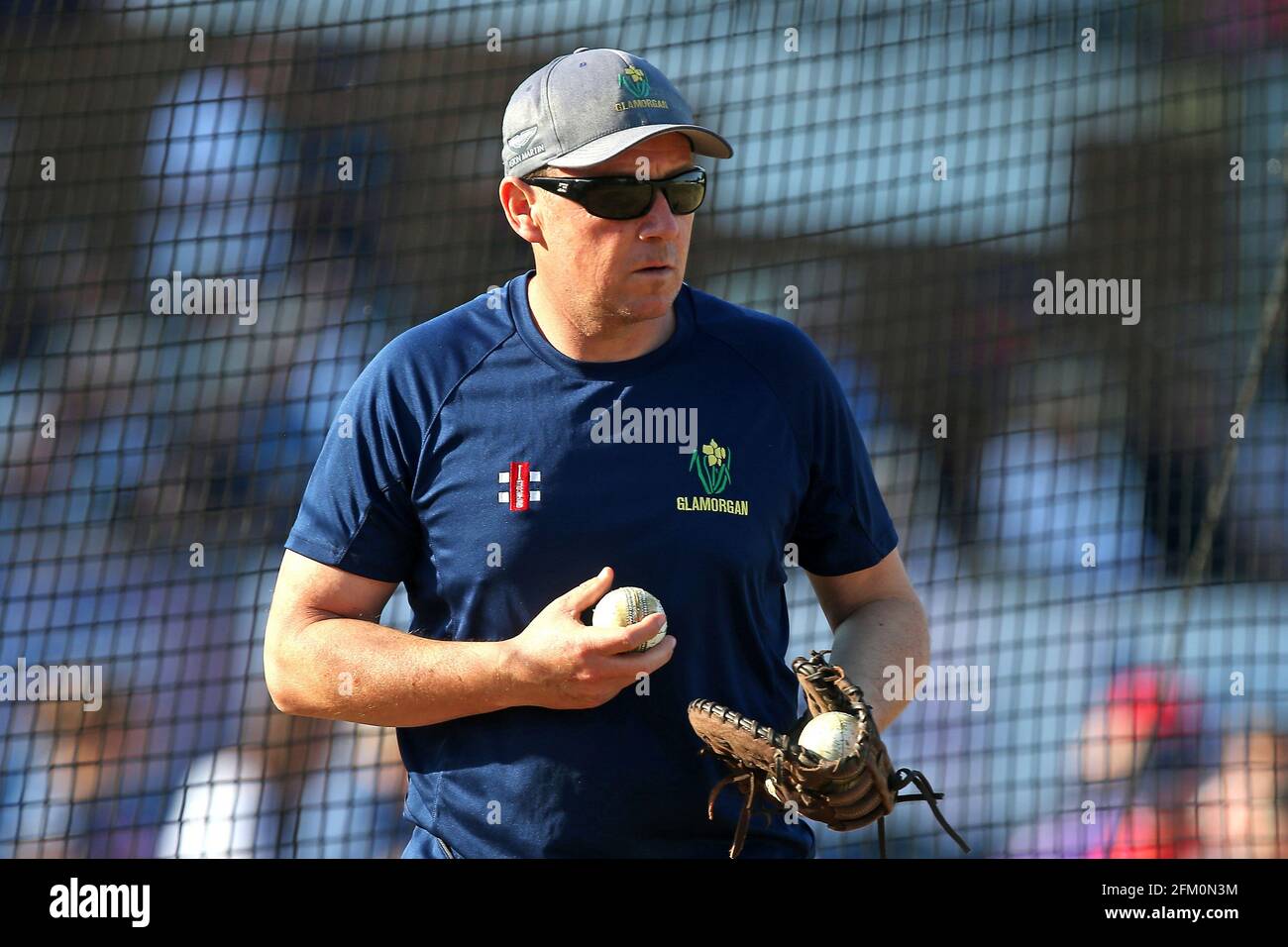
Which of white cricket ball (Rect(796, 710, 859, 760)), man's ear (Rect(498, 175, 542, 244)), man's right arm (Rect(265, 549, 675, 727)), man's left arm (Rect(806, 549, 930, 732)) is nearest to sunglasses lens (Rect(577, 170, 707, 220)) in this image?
man's ear (Rect(498, 175, 542, 244))

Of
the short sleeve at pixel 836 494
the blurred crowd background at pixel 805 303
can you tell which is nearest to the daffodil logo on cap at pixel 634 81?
the short sleeve at pixel 836 494

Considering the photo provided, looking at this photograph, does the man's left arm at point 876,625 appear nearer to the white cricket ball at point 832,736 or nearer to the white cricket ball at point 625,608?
the white cricket ball at point 832,736

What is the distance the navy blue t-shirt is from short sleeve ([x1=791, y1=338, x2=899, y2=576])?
0.11 ft

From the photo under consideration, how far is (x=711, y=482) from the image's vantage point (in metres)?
2.40

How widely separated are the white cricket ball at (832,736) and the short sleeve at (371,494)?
0.72m

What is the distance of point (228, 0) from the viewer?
6016 millimetres

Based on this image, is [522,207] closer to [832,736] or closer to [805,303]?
[832,736]

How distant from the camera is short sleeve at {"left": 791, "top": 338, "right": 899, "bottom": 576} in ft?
8.39

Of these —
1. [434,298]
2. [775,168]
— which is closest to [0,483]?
[434,298]

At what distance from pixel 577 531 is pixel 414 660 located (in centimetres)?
34

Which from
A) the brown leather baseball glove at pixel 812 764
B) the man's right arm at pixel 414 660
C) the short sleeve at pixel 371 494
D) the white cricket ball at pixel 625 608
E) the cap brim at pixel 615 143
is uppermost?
the cap brim at pixel 615 143

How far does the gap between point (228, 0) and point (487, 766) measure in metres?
4.53

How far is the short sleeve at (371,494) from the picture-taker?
2451mm
